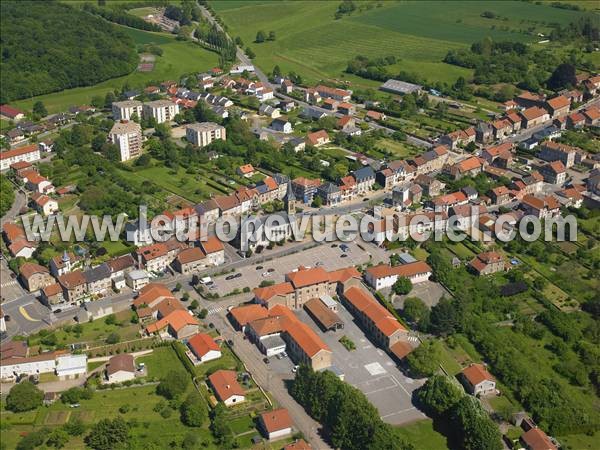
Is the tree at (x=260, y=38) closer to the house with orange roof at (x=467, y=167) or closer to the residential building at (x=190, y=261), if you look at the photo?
the house with orange roof at (x=467, y=167)

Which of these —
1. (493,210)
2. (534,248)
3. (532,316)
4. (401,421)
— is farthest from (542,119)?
(401,421)

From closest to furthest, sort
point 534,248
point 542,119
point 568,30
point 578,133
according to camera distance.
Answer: point 534,248 → point 578,133 → point 542,119 → point 568,30

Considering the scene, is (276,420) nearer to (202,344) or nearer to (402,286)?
(202,344)

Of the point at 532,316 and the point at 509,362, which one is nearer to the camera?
the point at 509,362

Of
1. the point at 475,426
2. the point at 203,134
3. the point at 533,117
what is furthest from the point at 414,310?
the point at 533,117

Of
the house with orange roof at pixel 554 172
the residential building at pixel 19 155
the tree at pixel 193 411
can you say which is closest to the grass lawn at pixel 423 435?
the tree at pixel 193 411

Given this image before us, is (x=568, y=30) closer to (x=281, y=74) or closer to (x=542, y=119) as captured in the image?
(x=542, y=119)

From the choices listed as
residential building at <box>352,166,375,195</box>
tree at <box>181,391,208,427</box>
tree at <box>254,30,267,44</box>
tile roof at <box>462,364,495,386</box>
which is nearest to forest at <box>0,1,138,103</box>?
tree at <box>254,30,267,44</box>
